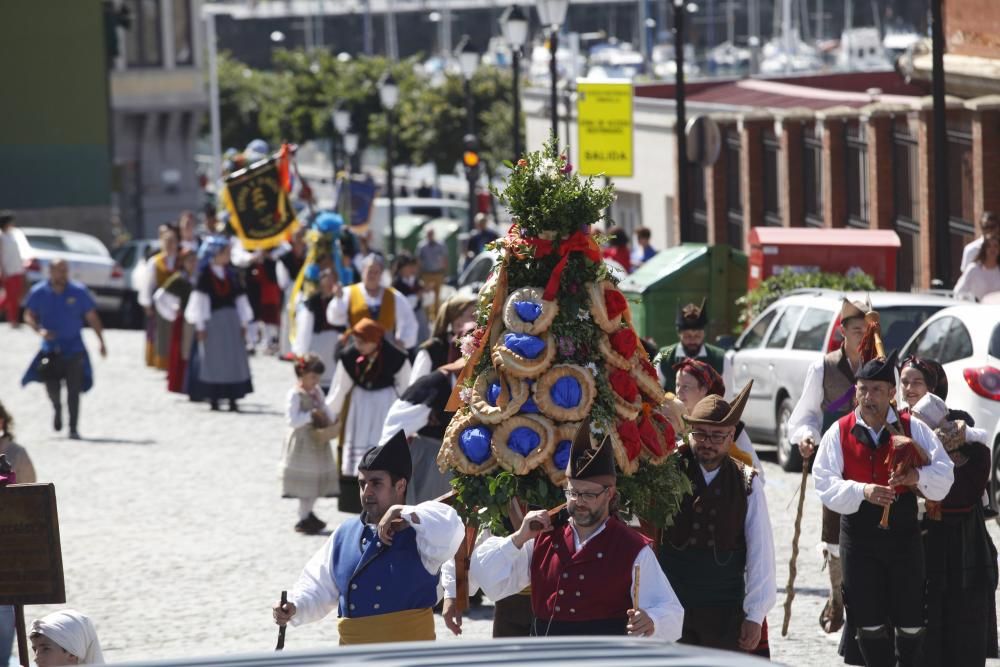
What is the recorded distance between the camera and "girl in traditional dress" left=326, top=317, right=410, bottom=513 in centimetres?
1376

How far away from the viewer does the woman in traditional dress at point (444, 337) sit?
11.8 meters

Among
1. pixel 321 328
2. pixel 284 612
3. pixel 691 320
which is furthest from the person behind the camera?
pixel 321 328

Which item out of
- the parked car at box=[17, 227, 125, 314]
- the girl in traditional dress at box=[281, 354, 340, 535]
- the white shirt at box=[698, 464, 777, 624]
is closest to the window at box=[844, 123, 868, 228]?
the parked car at box=[17, 227, 125, 314]

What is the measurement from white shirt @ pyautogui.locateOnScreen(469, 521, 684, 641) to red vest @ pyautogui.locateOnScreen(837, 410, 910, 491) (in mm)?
2027

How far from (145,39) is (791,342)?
57.3 meters

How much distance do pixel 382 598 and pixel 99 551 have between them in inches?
286

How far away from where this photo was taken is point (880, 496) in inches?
338

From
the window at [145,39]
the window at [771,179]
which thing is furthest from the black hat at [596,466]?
the window at [145,39]

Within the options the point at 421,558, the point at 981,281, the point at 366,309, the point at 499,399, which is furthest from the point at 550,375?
the point at 981,281

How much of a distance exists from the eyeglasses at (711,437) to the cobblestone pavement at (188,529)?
214cm

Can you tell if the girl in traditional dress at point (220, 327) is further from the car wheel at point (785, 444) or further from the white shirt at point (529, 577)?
the white shirt at point (529, 577)

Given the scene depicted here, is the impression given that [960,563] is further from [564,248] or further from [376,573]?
[376,573]

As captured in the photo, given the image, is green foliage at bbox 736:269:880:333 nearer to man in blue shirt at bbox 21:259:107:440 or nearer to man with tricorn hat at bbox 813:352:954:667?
man in blue shirt at bbox 21:259:107:440

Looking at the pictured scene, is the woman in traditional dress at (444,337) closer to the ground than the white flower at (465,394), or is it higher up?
closer to the ground
